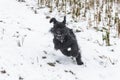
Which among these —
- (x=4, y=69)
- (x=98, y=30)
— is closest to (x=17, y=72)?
(x=4, y=69)

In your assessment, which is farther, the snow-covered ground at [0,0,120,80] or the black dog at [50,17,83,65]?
the black dog at [50,17,83,65]

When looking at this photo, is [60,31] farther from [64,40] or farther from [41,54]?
[41,54]

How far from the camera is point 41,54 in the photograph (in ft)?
26.6

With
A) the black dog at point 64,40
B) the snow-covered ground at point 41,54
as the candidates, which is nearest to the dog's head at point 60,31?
the black dog at point 64,40

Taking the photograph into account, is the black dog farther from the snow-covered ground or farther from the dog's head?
the snow-covered ground

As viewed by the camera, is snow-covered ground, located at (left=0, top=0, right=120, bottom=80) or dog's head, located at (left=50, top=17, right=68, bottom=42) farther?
dog's head, located at (left=50, top=17, right=68, bottom=42)

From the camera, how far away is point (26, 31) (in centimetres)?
933

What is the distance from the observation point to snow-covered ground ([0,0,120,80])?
694 centimetres

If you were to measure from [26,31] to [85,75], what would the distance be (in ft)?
8.30

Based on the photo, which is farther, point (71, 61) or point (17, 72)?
point (71, 61)

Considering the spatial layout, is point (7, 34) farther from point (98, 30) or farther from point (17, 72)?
point (98, 30)

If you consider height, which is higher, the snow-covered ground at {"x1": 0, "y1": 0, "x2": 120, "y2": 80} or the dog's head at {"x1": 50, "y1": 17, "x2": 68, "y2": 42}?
the dog's head at {"x1": 50, "y1": 17, "x2": 68, "y2": 42}

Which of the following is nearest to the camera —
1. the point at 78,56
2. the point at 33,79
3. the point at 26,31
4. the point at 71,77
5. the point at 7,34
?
the point at 33,79

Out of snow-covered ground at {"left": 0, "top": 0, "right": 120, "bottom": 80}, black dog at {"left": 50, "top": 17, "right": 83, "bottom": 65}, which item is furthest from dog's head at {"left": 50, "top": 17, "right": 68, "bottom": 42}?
snow-covered ground at {"left": 0, "top": 0, "right": 120, "bottom": 80}
